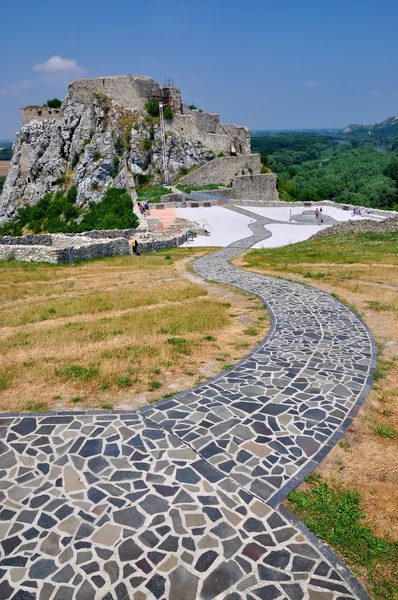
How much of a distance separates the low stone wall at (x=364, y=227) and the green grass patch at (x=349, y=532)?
2255 cm

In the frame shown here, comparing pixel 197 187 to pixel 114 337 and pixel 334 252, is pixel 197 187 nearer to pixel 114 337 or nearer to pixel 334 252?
pixel 334 252

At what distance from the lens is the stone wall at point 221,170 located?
4312 centimetres

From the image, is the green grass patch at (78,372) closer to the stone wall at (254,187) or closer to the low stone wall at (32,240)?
the low stone wall at (32,240)

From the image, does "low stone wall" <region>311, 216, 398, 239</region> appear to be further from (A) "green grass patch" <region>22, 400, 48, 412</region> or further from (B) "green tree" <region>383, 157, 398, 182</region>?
(B) "green tree" <region>383, 157, 398, 182</region>

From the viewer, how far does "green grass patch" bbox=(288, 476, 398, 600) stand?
3328 mm

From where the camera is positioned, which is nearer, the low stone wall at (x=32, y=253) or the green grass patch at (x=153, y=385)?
the green grass patch at (x=153, y=385)

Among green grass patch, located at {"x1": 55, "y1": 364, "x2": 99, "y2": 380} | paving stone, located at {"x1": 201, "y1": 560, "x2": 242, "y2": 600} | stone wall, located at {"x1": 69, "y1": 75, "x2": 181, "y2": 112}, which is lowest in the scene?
paving stone, located at {"x1": 201, "y1": 560, "x2": 242, "y2": 600}

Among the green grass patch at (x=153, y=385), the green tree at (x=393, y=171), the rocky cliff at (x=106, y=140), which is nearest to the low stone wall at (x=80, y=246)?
the green grass patch at (x=153, y=385)

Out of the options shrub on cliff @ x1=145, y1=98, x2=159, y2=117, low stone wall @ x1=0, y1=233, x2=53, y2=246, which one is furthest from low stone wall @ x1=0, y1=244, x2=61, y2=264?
shrub on cliff @ x1=145, y1=98, x2=159, y2=117

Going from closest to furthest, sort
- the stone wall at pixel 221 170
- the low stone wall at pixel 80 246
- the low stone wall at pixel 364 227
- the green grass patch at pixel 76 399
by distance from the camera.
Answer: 1. the green grass patch at pixel 76 399
2. the low stone wall at pixel 80 246
3. the low stone wall at pixel 364 227
4. the stone wall at pixel 221 170

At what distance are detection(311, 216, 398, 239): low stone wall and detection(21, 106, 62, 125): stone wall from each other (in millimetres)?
38809

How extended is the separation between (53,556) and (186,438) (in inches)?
79.6

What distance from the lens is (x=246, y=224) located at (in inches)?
1184

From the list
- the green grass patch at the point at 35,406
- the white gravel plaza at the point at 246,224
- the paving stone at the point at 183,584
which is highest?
the white gravel plaza at the point at 246,224
